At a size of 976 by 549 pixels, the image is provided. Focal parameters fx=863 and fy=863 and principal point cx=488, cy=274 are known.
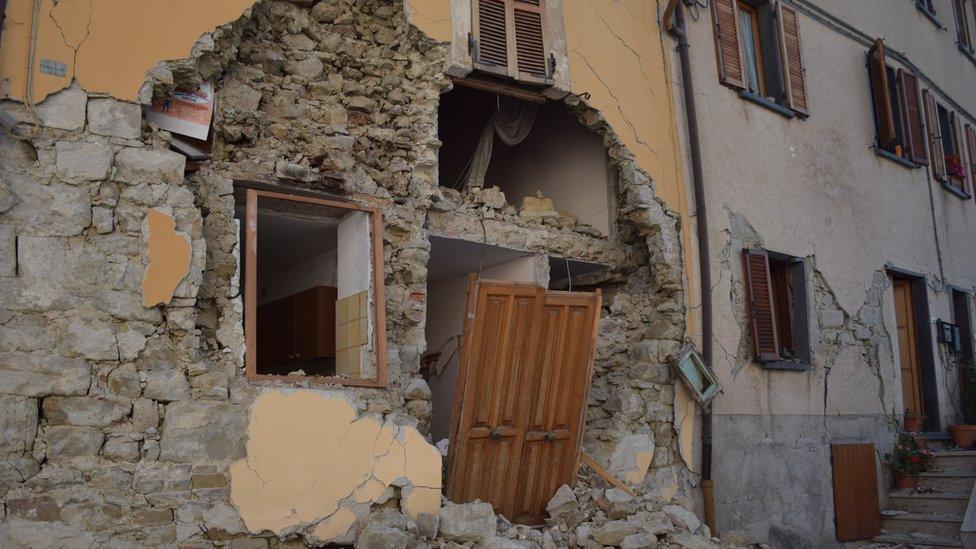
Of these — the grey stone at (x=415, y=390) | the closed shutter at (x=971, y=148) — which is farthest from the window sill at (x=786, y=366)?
the closed shutter at (x=971, y=148)

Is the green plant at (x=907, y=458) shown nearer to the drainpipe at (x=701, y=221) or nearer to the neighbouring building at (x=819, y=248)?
the neighbouring building at (x=819, y=248)

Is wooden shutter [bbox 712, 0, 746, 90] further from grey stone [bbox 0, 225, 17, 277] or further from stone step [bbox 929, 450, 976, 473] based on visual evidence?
grey stone [bbox 0, 225, 17, 277]

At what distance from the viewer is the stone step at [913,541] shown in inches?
361

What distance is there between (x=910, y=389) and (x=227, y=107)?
9374mm

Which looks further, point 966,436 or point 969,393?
point 969,393

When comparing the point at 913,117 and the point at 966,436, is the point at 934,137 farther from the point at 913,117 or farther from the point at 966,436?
the point at 966,436

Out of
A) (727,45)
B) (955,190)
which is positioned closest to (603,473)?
(727,45)

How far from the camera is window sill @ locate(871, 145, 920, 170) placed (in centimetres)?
1103

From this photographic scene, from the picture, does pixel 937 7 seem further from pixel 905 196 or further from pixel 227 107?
pixel 227 107

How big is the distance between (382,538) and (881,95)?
29.6 feet

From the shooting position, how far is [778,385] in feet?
29.2

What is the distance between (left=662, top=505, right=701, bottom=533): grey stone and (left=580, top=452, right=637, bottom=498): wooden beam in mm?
381

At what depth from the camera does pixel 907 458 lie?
10117mm

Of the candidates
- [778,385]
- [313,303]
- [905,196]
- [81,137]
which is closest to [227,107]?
[81,137]
